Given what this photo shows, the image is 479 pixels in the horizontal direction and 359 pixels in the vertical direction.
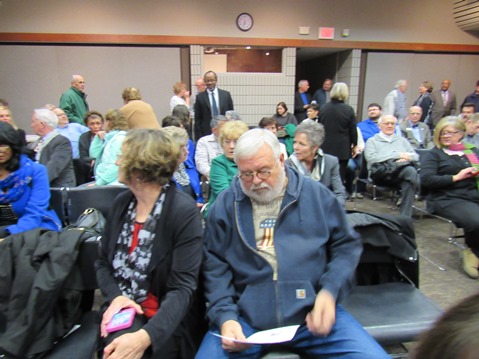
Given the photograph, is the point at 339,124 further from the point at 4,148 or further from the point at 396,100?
the point at 4,148

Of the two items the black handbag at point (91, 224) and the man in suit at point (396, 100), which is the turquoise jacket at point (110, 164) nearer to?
the black handbag at point (91, 224)

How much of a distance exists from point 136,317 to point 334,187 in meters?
1.85

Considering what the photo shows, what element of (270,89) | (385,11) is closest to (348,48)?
(385,11)

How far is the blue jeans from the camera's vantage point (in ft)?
4.23

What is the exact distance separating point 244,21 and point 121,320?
7.46m

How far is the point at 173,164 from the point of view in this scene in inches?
58.9

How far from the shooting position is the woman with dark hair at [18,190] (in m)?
2.05

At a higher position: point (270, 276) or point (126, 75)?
point (126, 75)

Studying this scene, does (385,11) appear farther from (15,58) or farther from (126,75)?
(15,58)

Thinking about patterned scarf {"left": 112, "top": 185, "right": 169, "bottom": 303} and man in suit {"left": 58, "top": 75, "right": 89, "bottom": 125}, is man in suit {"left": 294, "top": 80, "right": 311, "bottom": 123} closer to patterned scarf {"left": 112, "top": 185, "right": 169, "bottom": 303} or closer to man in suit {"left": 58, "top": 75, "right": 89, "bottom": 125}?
man in suit {"left": 58, "top": 75, "right": 89, "bottom": 125}

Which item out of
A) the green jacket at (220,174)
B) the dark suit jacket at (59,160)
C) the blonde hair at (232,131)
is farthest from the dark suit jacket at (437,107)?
the dark suit jacket at (59,160)

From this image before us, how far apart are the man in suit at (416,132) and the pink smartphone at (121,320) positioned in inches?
183

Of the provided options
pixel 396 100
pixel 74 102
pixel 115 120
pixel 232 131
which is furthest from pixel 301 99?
pixel 232 131

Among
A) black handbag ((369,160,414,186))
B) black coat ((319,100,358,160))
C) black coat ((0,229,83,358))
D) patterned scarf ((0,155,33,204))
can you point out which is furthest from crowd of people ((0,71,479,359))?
black coat ((319,100,358,160))
